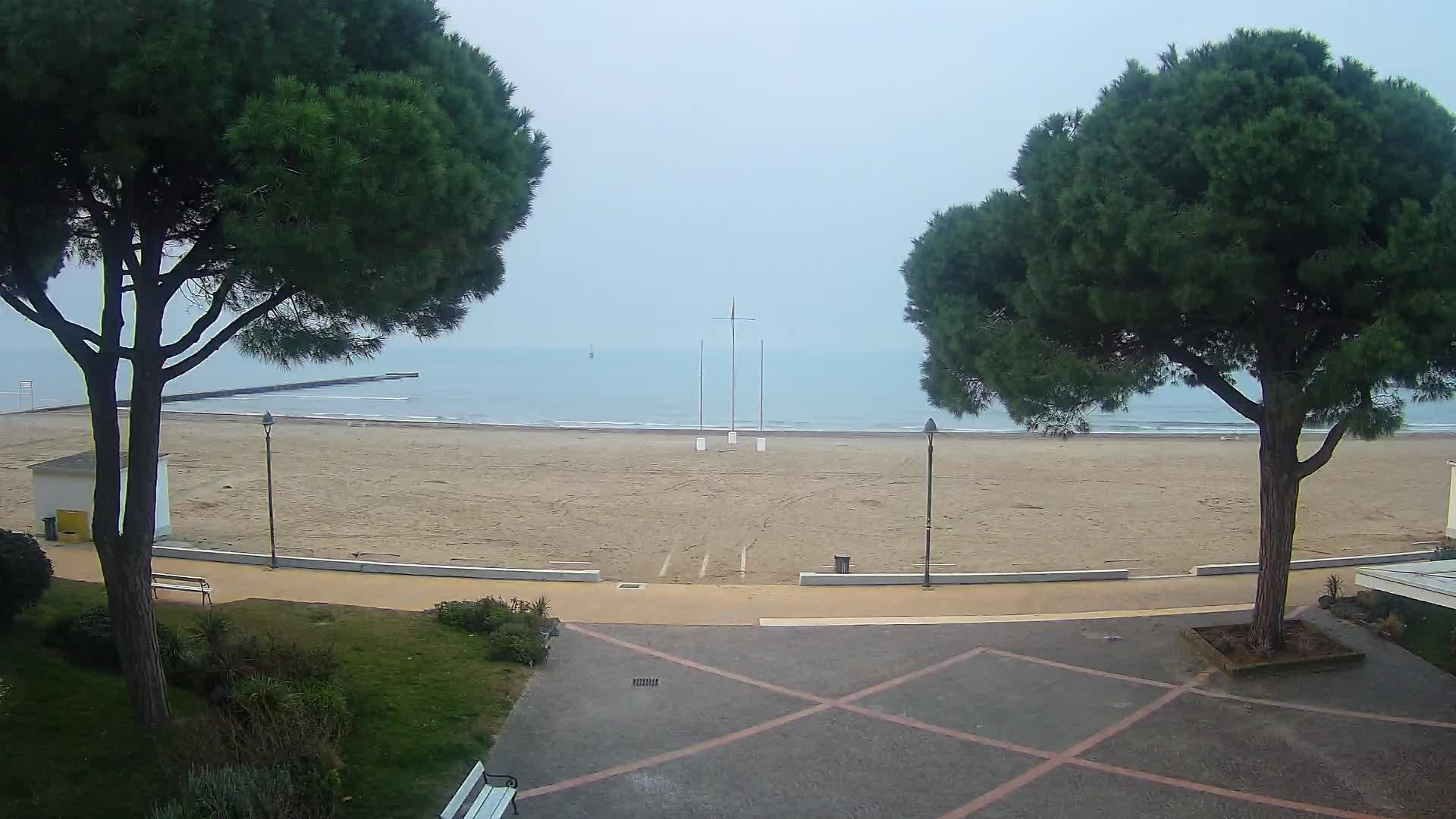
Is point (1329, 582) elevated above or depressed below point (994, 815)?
above

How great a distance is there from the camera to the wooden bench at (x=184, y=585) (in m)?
11.6

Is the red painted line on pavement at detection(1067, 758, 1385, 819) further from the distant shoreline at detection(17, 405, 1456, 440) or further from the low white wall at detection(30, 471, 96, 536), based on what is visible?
the distant shoreline at detection(17, 405, 1456, 440)

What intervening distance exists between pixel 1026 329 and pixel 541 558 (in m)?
11.1

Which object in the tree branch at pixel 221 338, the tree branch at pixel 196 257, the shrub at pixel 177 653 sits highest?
the tree branch at pixel 196 257

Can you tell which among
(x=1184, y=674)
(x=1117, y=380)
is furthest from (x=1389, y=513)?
(x=1117, y=380)

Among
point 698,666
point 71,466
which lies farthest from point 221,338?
point 71,466

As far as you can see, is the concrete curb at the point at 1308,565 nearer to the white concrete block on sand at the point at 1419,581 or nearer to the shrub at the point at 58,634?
the white concrete block on sand at the point at 1419,581

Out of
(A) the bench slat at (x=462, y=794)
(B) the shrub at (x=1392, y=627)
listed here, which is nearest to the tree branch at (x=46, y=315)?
(A) the bench slat at (x=462, y=794)

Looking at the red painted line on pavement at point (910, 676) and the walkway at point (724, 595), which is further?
the walkway at point (724, 595)

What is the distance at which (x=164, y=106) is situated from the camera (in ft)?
17.6

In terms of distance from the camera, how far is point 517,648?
9.69 meters

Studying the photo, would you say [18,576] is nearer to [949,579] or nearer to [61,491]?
[61,491]

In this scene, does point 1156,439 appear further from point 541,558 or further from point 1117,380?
point 1117,380

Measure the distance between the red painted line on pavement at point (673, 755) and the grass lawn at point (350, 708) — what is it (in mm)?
693
